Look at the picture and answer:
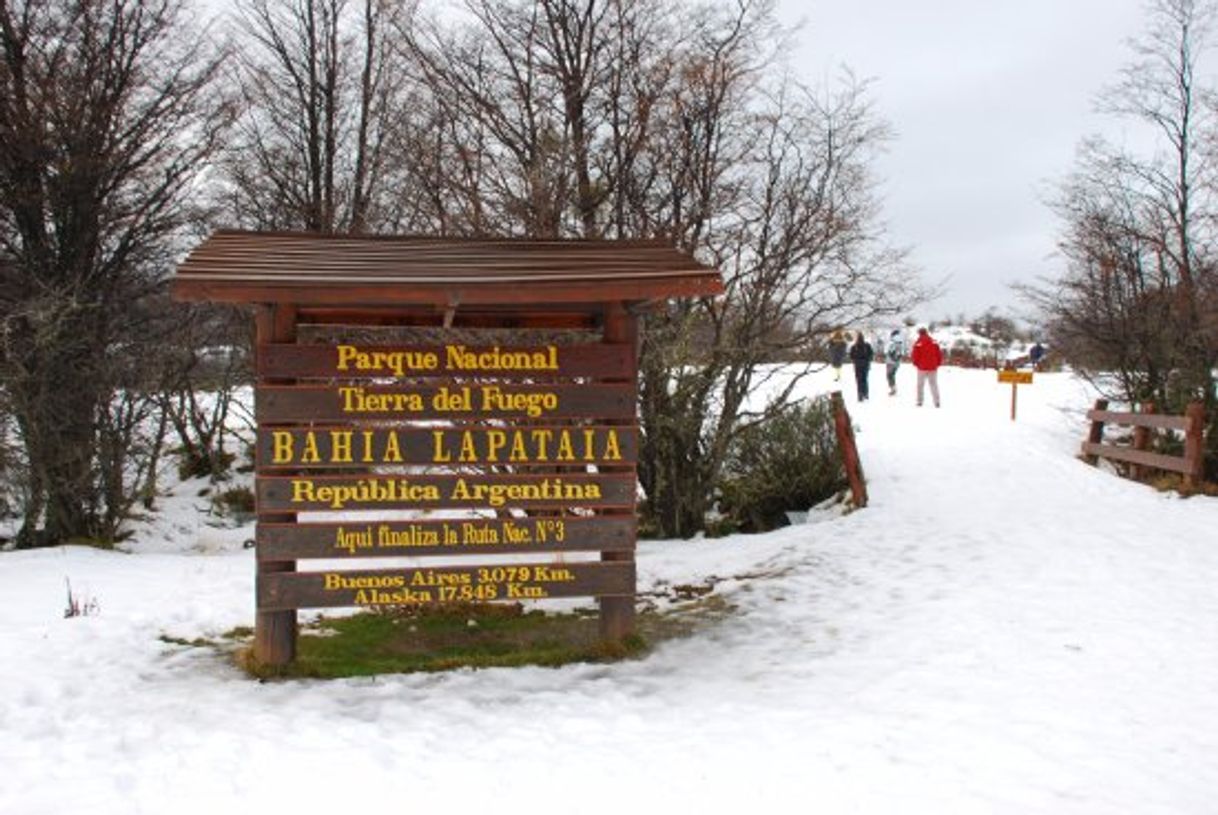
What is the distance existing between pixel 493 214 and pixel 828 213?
3.83 meters

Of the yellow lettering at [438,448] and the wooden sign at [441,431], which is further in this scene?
the yellow lettering at [438,448]

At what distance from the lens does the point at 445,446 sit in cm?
661

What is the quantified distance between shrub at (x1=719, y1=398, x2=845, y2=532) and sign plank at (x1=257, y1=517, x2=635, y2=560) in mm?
5956

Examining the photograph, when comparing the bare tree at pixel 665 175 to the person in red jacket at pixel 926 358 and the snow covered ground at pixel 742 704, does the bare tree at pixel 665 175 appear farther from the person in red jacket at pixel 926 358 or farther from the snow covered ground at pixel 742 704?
the person in red jacket at pixel 926 358

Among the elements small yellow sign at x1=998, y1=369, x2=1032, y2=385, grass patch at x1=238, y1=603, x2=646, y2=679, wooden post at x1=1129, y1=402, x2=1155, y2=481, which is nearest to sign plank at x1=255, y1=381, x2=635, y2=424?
grass patch at x1=238, y1=603, x2=646, y2=679

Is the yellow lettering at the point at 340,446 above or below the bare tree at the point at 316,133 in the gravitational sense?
below

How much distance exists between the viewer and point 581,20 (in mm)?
11391

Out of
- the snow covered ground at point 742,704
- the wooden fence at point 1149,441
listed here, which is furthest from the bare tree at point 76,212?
the wooden fence at point 1149,441

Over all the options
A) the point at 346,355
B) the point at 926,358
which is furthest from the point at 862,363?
the point at 346,355

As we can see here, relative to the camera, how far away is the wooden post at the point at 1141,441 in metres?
14.1

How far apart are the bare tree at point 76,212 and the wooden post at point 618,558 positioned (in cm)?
820

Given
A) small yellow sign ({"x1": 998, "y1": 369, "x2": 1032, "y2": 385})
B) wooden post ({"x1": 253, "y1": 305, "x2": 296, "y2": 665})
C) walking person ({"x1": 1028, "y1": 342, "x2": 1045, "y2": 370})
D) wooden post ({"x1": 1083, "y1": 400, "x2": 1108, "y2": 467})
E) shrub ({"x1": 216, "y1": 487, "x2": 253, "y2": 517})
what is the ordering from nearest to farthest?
wooden post ({"x1": 253, "y1": 305, "x2": 296, "y2": 665}), wooden post ({"x1": 1083, "y1": 400, "x2": 1108, "y2": 467}), shrub ({"x1": 216, "y1": 487, "x2": 253, "y2": 517}), small yellow sign ({"x1": 998, "y1": 369, "x2": 1032, "y2": 385}), walking person ({"x1": 1028, "y1": 342, "x2": 1045, "y2": 370})

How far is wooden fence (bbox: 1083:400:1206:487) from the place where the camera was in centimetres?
1198

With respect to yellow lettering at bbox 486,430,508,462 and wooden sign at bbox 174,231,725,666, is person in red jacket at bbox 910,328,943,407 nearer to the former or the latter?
wooden sign at bbox 174,231,725,666
